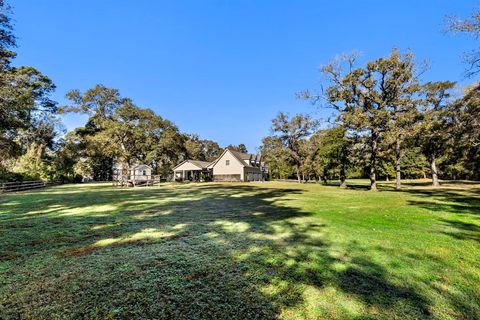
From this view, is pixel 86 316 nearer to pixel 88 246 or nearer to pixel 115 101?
pixel 88 246

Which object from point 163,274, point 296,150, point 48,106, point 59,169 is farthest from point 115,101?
point 163,274

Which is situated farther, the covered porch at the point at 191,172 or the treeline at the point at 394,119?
the covered porch at the point at 191,172

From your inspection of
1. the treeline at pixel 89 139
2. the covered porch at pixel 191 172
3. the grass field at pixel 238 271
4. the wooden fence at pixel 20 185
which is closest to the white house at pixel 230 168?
the covered porch at pixel 191 172

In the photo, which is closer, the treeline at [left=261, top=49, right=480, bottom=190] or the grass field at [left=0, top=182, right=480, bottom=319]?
the grass field at [left=0, top=182, right=480, bottom=319]

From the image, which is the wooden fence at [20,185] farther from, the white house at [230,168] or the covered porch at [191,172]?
the white house at [230,168]

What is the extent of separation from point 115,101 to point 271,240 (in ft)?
147

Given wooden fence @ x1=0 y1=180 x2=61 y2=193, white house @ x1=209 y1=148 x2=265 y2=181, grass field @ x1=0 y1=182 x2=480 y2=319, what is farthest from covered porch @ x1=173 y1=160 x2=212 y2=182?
grass field @ x1=0 y1=182 x2=480 y2=319

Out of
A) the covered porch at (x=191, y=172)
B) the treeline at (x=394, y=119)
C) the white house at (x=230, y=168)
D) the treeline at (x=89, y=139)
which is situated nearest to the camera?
the treeline at (x=394, y=119)

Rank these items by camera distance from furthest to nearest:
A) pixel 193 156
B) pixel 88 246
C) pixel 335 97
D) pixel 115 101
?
pixel 193 156
pixel 115 101
pixel 335 97
pixel 88 246

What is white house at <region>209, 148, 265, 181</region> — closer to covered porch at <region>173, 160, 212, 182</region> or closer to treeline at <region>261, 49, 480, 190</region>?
covered porch at <region>173, 160, 212, 182</region>

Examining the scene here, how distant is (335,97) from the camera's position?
71.6 feet

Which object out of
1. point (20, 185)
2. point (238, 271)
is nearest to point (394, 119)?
point (238, 271)

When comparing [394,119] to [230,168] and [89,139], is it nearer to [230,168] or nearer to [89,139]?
[230,168]

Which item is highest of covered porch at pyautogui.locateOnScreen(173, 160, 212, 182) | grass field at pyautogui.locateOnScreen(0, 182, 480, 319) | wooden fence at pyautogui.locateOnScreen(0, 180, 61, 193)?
covered porch at pyautogui.locateOnScreen(173, 160, 212, 182)
